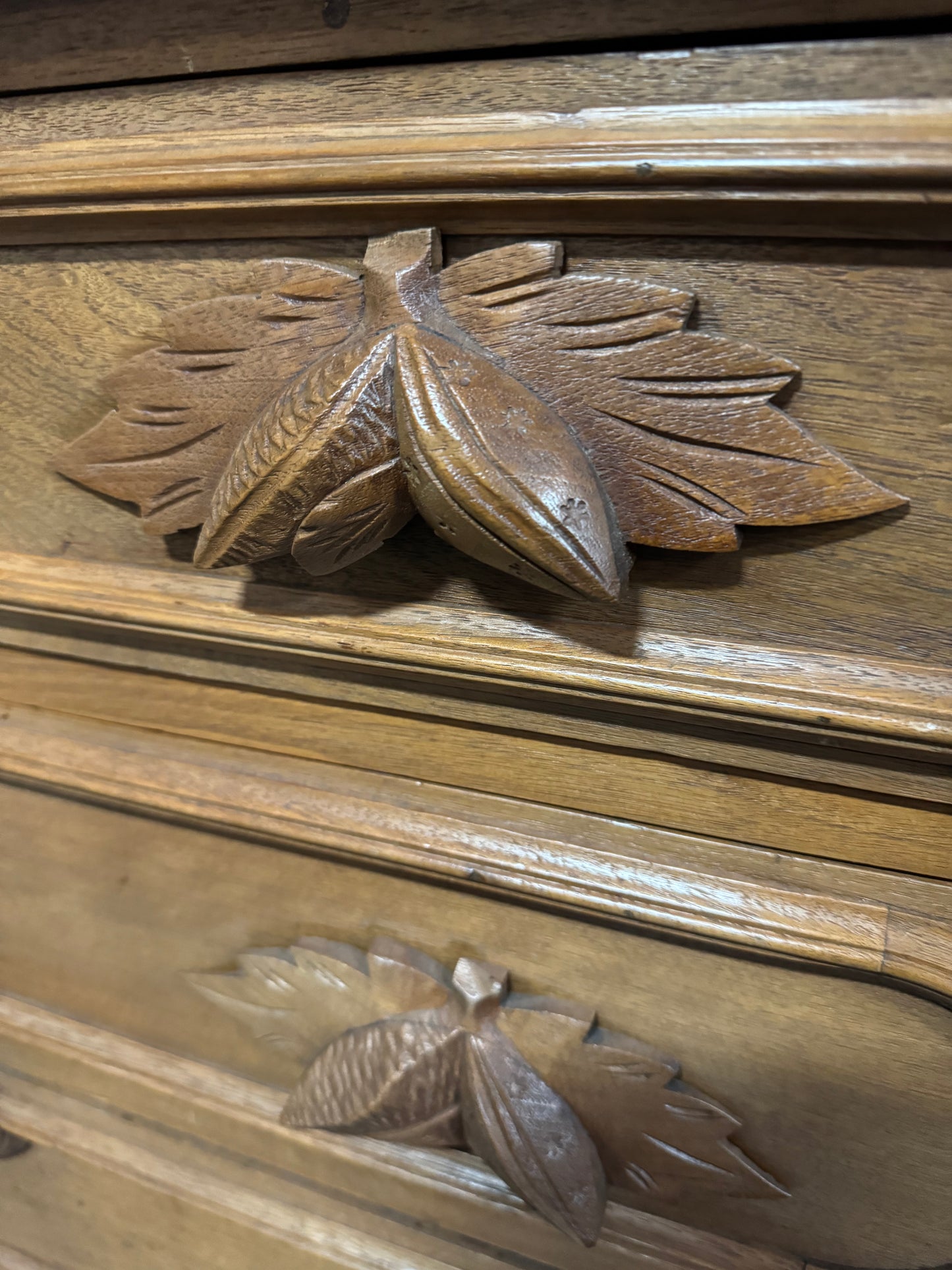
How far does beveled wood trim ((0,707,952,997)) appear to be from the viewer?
35 centimetres

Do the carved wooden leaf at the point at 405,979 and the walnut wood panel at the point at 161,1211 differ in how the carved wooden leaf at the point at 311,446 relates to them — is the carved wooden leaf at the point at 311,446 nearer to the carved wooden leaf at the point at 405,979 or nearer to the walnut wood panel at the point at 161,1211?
the carved wooden leaf at the point at 405,979

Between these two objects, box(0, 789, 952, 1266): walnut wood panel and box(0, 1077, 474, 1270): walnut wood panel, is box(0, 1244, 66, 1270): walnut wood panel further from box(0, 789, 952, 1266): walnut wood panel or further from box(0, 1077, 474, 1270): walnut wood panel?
box(0, 789, 952, 1266): walnut wood panel

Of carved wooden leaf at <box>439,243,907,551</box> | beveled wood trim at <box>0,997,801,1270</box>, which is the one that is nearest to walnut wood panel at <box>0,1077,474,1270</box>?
beveled wood trim at <box>0,997,801,1270</box>

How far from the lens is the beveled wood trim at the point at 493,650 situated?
0.32 m

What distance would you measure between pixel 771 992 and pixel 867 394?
27 cm

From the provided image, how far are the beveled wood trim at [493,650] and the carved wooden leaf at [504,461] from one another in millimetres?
56

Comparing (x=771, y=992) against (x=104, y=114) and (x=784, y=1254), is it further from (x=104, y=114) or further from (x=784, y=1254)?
(x=104, y=114)

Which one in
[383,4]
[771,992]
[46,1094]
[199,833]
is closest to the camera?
[383,4]

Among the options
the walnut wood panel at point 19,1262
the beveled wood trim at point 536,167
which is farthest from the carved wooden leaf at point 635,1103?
the walnut wood panel at point 19,1262

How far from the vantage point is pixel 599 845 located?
0.39m

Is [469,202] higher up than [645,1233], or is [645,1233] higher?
[469,202]

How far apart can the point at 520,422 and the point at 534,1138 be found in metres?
0.35

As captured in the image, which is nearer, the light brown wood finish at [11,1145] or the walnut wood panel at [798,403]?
the walnut wood panel at [798,403]

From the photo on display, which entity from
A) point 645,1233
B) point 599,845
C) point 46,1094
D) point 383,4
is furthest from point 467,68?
point 46,1094
